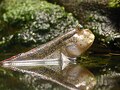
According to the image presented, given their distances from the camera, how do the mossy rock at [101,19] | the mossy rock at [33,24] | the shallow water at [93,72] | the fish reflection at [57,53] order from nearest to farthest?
the shallow water at [93,72], the fish reflection at [57,53], the mossy rock at [101,19], the mossy rock at [33,24]

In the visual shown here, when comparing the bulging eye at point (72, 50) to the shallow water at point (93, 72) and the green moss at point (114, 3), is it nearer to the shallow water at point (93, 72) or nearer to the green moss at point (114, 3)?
the shallow water at point (93, 72)

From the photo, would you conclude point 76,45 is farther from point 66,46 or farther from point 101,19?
point 101,19

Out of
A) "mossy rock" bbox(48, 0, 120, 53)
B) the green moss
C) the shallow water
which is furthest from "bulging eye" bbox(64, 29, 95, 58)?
the green moss

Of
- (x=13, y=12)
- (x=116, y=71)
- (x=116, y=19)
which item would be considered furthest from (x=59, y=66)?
(x=13, y=12)

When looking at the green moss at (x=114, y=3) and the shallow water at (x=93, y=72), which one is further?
the green moss at (x=114, y=3)

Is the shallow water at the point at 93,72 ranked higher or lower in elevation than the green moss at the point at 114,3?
lower

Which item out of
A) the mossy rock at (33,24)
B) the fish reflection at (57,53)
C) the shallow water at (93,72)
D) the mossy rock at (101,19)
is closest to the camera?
the shallow water at (93,72)

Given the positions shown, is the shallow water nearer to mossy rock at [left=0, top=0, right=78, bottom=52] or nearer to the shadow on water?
the shadow on water

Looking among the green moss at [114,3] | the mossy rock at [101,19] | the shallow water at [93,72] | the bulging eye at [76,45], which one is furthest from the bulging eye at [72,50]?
the green moss at [114,3]

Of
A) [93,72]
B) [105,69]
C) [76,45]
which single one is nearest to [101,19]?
[76,45]
